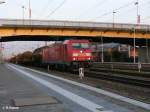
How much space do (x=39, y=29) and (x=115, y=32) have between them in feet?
50.0

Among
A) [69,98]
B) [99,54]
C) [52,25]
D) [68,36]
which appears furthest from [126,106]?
[99,54]

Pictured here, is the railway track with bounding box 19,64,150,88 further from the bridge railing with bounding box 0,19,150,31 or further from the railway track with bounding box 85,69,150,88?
the bridge railing with bounding box 0,19,150,31

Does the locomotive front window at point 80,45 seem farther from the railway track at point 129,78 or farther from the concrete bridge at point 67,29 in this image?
the concrete bridge at point 67,29

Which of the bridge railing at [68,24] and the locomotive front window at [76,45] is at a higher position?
the bridge railing at [68,24]

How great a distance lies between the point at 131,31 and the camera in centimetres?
7825

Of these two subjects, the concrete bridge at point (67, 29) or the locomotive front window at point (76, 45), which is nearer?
the locomotive front window at point (76, 45)

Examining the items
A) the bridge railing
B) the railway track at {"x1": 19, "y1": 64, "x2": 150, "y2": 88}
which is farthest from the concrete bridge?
the railway track at {"x1": 19, "y1": 64, "x2": 150, "y2": 88}

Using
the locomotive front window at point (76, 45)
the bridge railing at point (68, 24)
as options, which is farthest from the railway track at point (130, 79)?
the bridge railing at point (68, 24)

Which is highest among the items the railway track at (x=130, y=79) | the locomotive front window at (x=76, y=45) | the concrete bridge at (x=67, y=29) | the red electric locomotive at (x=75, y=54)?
the concrete bridge at (x=67, y=29)

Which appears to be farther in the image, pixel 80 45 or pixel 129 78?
pixel 80 45

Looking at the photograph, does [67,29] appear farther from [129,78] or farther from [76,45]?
[129,78]

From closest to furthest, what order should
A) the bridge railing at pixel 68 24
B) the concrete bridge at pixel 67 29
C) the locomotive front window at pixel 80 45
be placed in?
the locomotive front window at pixel 80 45, the bridge railing at pixel 68 24, the concrete bridge at pixel 67 29

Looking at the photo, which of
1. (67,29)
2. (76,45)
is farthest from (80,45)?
(67,29)

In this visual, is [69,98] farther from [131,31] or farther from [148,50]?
[148,50]
